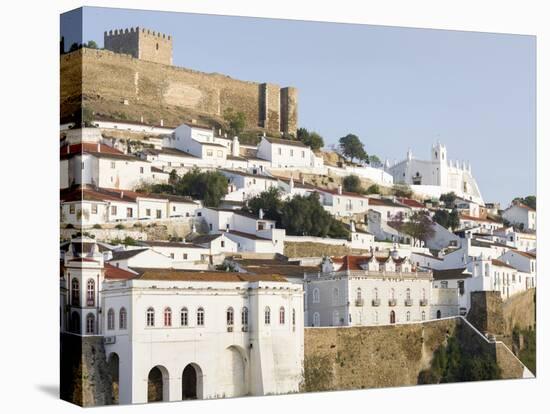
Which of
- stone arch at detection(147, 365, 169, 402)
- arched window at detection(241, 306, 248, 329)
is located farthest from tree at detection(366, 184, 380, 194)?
stone arch at detection(147, 365, 169, 402)

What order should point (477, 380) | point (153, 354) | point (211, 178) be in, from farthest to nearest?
point (477, 380), point (211, 178), point (153, 354)

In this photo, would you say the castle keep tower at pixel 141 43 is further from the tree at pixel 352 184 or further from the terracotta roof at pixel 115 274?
the tree at pixel 352 184

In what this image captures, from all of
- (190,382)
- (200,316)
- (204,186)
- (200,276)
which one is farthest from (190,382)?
(204,186)

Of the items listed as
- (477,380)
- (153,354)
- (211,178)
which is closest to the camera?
(153,354)

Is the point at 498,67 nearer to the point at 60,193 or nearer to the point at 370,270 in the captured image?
the point at 370,270

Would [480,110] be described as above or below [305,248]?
above

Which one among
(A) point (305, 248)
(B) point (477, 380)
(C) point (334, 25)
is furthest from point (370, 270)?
(C) point (334, 25)

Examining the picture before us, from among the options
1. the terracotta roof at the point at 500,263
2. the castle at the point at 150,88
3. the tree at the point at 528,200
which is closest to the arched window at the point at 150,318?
the castle at the point at 150,88
